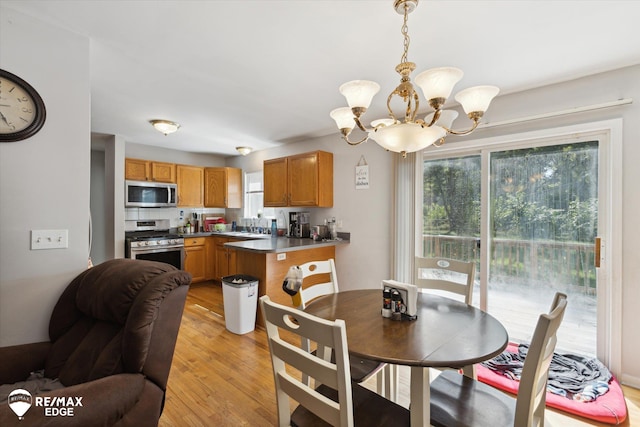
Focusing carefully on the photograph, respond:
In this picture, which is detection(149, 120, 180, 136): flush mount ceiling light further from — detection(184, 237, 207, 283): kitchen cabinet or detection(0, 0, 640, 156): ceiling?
detection(184, 237, 207, 283): kitchen cabinet

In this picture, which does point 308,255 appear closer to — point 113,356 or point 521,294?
point 521,294

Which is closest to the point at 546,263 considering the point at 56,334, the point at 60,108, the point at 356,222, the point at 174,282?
the point at 356,222

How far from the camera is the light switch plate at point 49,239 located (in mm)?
1676

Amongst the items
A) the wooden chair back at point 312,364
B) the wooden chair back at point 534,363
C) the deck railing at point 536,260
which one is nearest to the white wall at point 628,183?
the deck railing at point 536,260

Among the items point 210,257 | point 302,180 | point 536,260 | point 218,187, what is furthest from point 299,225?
point 536,260

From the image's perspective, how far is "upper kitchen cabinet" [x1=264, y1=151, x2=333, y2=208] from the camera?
407 centimetres

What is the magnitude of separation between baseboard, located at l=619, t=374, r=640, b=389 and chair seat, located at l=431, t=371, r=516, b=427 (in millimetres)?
1764

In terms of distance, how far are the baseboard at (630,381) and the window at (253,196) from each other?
4956 mm

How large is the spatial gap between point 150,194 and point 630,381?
6.10 meters

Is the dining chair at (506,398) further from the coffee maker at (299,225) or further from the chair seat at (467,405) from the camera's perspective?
the coffee maker at (299,225)

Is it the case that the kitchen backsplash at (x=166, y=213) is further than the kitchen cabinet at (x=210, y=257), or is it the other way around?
the kitchen cabinet at (x=210, y=257)

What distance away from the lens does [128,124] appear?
12.8ft

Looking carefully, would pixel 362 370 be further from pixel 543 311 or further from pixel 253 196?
pixel 253 196

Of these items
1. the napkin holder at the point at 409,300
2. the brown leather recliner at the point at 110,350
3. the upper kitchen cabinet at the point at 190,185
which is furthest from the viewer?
the upper kitchen cabinet at the point at 190,185
